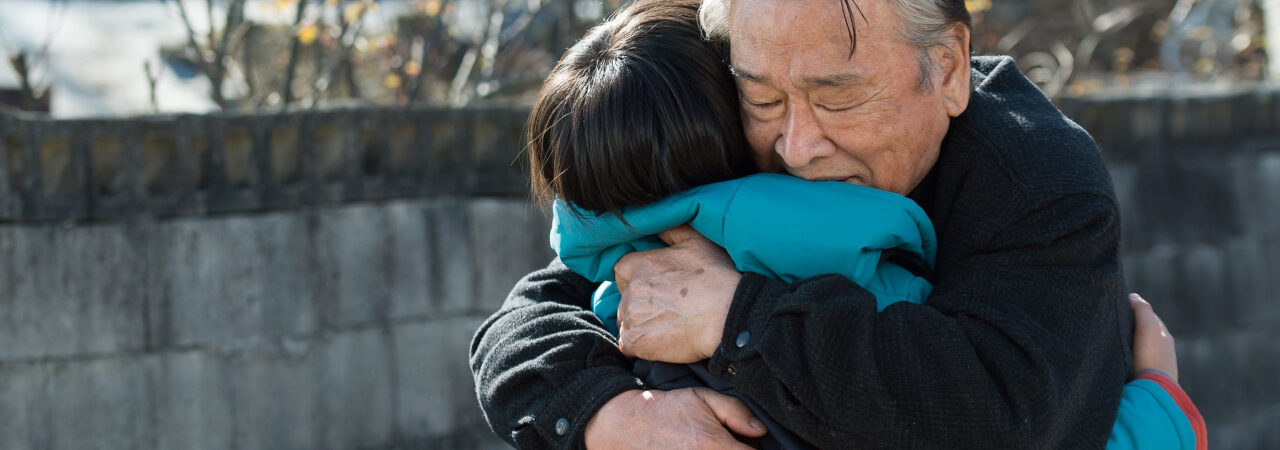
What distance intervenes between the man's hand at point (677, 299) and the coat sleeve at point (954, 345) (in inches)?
2.0

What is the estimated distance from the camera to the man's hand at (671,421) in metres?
1.77

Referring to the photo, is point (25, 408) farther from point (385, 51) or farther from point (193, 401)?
point (385, 51)

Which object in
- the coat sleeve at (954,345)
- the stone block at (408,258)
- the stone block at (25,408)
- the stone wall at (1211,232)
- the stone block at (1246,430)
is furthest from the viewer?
the stone block at (1246,430)

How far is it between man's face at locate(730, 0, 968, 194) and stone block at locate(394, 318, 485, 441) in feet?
6.32

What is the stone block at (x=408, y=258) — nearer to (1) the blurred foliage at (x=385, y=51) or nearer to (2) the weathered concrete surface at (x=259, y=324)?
(2) the weathered concrete surface at (x=259, y=324)

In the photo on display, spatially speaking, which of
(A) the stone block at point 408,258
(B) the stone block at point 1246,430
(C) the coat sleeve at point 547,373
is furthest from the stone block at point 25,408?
(B) the stone block at point 1246,430

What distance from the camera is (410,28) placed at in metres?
5.65

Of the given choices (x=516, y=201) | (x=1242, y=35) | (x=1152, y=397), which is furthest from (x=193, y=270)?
(x=1242, y=35)

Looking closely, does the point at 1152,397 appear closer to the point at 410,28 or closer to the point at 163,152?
the point at 163,152

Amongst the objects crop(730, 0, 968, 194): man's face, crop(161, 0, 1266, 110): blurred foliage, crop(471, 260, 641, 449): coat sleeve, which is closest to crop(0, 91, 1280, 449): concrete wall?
crop(161, 0, 1266, 110): blurred foliage

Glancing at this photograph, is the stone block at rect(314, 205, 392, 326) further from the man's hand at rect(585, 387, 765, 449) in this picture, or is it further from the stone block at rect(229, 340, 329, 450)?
the man's hand at rect(585, 387, 765, 449)

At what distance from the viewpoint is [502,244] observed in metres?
Result: 3.72

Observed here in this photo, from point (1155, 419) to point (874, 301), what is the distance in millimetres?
612

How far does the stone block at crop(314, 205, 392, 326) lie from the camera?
3400 millimetres
